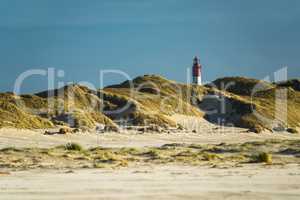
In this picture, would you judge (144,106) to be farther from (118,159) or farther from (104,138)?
(118,159)

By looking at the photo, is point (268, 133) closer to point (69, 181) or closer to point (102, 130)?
point (102, 130)

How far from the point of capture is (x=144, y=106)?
62.4 meters

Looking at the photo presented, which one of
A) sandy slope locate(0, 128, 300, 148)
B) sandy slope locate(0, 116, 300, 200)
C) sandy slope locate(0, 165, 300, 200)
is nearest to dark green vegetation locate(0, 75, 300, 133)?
sandy slope locate(0, 128, 300, 148)

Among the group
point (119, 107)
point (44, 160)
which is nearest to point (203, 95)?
point (119, 107)

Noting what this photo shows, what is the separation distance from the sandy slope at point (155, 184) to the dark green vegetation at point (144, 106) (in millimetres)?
26374

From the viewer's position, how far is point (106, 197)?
11.5m

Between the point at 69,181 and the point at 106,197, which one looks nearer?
the point at 106,197

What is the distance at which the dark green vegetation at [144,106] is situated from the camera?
1958 inches

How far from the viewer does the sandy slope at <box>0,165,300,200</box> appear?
1192cm

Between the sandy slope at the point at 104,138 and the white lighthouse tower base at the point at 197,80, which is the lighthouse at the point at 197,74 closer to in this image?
the white lighthouse tower base at the point at 197,80

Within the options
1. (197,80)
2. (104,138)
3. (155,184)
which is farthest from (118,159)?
(197,80)

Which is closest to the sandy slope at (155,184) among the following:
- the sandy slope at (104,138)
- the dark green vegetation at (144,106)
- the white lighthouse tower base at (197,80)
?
the sandy slope at (104,138)

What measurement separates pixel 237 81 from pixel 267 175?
84.6 meters

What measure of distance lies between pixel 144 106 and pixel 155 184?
159 feet
